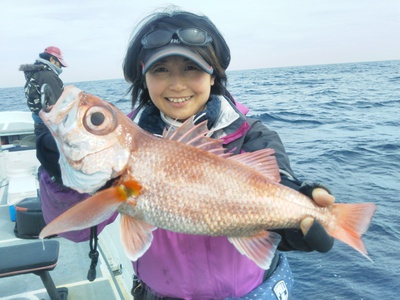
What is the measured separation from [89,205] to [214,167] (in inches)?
30.8

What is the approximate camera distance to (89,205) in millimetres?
2146

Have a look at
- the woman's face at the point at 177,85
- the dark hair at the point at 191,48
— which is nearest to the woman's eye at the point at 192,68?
the woman's face at the point at 177,85

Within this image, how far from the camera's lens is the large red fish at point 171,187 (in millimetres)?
2217

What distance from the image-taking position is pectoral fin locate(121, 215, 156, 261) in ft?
7.63

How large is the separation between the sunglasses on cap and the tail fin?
1574mm

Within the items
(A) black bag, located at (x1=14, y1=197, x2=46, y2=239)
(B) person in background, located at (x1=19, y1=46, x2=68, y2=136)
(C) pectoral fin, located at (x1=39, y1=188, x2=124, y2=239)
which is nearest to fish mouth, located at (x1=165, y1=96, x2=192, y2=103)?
(C) pectoral fin, located at (x1=39, y1=188, x2=124, y2=239)

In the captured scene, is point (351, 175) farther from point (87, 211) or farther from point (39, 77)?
point (87, 211)

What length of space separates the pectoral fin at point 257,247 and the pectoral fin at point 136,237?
527mm

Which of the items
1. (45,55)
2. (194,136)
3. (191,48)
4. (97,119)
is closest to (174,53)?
(191,48)

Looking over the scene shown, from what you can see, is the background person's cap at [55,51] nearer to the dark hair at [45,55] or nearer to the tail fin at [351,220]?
the dark hair at [45,55]

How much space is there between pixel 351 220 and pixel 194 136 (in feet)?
3.82

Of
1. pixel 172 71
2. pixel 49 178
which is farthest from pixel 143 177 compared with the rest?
pixel 172 71

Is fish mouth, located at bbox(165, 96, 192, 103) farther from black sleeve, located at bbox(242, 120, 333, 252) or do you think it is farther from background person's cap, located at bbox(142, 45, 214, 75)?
black sleeve, located at bbox(242, 120, 333, 252)

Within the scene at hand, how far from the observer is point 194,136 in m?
2.48
